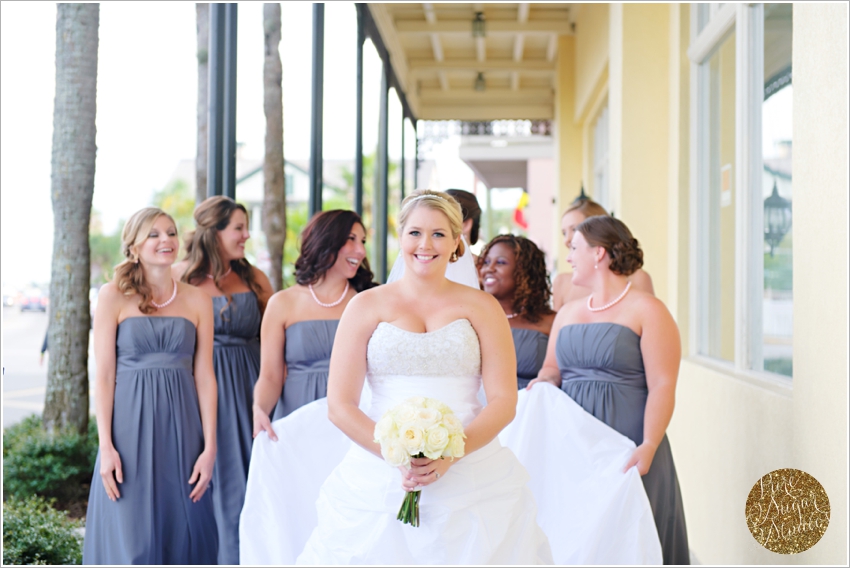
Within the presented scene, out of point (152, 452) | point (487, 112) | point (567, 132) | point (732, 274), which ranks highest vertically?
point (487, 112)

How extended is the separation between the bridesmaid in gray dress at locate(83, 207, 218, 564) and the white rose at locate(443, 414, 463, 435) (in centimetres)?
155

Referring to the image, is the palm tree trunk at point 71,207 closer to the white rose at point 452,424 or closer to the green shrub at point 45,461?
the green shrub at point 45,461

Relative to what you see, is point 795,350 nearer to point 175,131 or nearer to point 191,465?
point 191,465

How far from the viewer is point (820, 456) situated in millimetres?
2688

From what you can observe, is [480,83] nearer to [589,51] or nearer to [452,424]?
[589,51]

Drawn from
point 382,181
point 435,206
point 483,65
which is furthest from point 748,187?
point 483,65

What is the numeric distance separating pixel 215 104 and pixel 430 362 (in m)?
3.14

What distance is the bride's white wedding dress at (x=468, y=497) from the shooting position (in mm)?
2395

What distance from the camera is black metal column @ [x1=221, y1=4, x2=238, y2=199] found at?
5.12 m

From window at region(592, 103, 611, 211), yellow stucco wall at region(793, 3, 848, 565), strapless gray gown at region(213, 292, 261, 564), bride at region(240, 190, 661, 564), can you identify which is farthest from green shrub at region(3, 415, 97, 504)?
window at region(592, 103, 611, 211)

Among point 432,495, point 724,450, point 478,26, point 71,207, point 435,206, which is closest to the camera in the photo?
point 432,495

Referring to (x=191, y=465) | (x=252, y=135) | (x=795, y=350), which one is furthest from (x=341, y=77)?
(x=795, y=350)

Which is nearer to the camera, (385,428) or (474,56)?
(385,428)

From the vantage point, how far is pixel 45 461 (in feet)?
14.6
